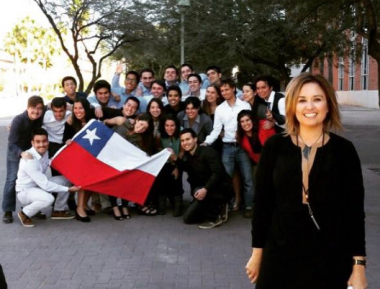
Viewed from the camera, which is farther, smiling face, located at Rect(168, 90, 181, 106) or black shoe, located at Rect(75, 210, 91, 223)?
smiling face, located at Rect(168, 90, 181, 106)

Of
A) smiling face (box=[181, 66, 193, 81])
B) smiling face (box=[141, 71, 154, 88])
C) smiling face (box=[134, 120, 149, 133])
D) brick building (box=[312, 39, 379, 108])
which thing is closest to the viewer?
smiling face (box=[134, 120, 149, 133])

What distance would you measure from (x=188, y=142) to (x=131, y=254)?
1.86 meters

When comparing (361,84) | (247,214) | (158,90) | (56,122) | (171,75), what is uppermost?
(171,75)

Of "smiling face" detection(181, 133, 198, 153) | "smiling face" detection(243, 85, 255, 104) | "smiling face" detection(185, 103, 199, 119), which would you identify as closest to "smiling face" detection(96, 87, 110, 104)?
"smiling face" detection(185, 103, 199, 119)

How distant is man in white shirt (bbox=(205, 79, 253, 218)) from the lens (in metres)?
7.12

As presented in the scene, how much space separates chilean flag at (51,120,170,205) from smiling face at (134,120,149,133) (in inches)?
10.0

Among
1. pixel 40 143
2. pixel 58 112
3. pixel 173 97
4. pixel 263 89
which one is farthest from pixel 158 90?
pixel 40 143

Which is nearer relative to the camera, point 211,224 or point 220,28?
point 211,224

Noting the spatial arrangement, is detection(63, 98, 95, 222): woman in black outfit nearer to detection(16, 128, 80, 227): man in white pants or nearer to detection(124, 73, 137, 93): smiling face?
detection(16, 128, 80, 227): man in white pants

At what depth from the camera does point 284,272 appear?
2.51 metres

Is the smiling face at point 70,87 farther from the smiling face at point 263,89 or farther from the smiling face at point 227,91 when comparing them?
the smiling face at point 263,89

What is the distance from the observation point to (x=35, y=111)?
22.4 ft

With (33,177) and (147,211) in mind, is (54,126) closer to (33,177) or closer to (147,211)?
(33,177)

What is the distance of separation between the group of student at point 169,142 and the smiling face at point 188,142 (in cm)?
1
